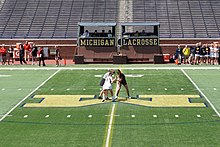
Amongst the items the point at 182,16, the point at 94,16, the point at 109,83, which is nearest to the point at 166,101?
the point at 109,83

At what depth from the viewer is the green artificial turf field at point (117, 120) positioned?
1783 cm

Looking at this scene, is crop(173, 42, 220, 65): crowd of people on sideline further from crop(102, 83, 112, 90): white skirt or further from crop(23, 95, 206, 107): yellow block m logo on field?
crop(102, 83, 112, 90): white skirt

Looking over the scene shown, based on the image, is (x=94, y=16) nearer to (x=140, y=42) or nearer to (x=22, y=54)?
(x=140, y=42)

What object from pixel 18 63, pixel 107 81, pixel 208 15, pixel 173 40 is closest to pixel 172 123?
pixel 107 81

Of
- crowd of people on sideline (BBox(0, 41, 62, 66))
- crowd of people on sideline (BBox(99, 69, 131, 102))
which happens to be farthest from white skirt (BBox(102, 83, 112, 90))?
crowd of people on sideline (BBox(0, 41, 62, 66))

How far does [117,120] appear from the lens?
20797mm

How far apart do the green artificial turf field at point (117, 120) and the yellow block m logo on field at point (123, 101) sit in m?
0.04

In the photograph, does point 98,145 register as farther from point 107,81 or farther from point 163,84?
point 163,84

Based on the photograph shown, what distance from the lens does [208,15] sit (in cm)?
5047

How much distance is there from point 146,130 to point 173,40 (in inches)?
1055

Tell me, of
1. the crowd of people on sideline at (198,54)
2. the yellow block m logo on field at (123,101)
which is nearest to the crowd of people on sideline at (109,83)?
the yellow block m logo on field at (123,101)

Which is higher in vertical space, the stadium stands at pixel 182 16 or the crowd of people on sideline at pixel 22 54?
the stadium stands at pixel 182 16

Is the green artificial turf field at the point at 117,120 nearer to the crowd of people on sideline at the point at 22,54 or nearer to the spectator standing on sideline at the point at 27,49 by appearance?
the crowd of people on sideline at the point at 22,54

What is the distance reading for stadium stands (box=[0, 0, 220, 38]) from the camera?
48625 mm
